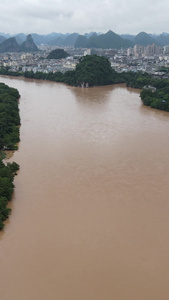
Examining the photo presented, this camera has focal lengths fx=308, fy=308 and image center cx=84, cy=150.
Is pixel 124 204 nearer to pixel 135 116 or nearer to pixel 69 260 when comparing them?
pixel 69 260

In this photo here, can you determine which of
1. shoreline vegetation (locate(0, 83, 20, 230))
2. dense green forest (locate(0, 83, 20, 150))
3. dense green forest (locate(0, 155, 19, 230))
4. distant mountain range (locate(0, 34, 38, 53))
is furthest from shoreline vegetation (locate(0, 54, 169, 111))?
distant mountain range (locate(0, 34, 38, 53))

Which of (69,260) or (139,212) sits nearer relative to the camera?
(69,260)

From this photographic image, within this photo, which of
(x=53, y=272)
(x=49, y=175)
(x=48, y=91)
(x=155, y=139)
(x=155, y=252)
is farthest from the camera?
(x=48, y=91)

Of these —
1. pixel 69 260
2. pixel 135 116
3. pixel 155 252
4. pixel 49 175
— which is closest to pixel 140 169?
pixel 49 175

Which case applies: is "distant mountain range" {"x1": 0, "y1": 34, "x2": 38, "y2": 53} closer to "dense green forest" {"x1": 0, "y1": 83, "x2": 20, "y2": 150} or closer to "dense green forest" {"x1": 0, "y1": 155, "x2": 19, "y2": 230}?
"dense green forest" {"x1": 0, "y1": 83, "x2": 20, "y2": 150}

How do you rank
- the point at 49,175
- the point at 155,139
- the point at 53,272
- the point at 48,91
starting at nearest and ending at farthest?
the point at 53,272, the point at 49,175, the point at 155,139, the point at 48,91

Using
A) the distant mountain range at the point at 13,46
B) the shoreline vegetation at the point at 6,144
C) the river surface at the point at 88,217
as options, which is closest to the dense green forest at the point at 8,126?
the shoreline vegetation at the point at 6,144

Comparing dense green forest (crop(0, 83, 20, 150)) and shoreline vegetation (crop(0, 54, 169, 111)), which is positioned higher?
shoreline vegetation (crop(0, 54, 169, 111))

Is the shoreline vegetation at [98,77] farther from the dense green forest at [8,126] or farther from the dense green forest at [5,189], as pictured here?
the dense green forest at [5,189]
